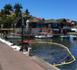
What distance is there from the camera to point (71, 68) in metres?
30.0

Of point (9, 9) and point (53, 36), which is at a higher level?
point (9, 9)

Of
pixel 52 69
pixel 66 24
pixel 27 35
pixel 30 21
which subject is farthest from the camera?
pixel 66 24

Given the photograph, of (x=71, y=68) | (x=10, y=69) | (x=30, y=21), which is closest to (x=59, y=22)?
(x=30, y=21)

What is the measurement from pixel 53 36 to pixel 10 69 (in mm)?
96990

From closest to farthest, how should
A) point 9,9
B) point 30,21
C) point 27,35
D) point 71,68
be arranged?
point 71,68 < point 27,35 < point 30,21 < point 9,9

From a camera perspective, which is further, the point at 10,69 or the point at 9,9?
the point at 9,9

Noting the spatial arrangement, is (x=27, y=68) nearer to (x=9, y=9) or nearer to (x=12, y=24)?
(x=12, y=24)

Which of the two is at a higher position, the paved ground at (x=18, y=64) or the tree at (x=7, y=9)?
the tree at (x=7, y=9)

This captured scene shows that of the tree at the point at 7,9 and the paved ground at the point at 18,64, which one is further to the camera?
the tree at the point at 7,9

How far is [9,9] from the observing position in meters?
183

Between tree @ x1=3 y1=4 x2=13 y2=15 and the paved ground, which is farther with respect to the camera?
tree @ x1=3 y1=4 x2=13 y2=15

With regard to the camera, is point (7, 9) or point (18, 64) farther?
point (7, 9)

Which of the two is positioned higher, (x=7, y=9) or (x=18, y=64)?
(x=7, y=9)

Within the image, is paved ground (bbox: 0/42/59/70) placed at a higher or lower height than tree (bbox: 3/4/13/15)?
lower
